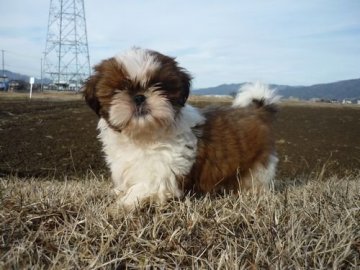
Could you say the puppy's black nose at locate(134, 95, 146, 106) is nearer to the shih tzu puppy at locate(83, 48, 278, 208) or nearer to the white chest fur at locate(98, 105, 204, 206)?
the shih tzu puppy at locate(83, 48, 278, 208)

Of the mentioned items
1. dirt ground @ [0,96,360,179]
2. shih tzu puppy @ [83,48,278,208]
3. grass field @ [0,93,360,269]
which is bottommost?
dirt ground @ [0,96,360,179]

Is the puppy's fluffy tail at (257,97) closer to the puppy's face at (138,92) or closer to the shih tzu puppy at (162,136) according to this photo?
the shih tzu puppy at (162,136)

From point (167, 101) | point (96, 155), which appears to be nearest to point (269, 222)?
point (167, 101)

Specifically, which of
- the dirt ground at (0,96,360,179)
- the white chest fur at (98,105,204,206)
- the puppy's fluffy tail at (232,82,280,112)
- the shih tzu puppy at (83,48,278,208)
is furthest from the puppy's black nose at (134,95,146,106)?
the dirt ground at (0,96,360,179)

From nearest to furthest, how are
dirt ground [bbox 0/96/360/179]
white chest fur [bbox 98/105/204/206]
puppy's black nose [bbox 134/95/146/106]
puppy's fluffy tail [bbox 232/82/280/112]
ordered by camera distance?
→ puppy's black nose [bbox 134/95/146/106]
white chest fur [bbox 98/105/204/206]
puppy's fluffy tail [bbox 232/82/280/112]
dirt ground [bbox 0/96/360/179]

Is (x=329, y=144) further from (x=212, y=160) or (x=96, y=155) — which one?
(x=212, y=160)

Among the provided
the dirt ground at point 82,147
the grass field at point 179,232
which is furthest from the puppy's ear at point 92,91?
the dirt ground at point 82,147

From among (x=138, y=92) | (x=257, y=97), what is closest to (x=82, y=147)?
(x=257, y=97)

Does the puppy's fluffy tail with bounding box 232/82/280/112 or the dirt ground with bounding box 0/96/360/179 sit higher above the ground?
the puppy's fluffy tail with bounding box 232/82/280/112
